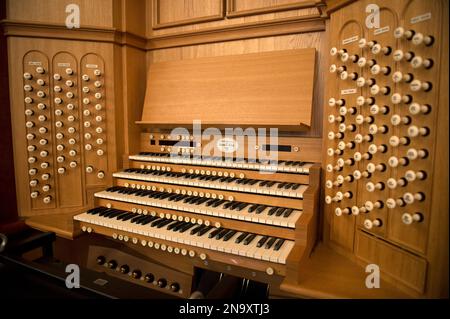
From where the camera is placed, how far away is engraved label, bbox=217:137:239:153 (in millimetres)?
2443

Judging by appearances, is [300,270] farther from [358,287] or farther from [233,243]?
[233,243]

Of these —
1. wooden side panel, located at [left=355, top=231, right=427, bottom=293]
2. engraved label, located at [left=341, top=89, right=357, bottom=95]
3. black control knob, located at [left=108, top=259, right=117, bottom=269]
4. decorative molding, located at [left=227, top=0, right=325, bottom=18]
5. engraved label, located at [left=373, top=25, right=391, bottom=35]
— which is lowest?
black control knob, located at [left=108, top=259, right=117, bottom=269]

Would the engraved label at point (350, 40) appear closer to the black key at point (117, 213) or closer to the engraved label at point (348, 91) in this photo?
the engraved label at point (348, 91)

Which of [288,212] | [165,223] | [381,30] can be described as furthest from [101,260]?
[381,30]

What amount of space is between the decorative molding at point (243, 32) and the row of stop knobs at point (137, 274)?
2.23 metres

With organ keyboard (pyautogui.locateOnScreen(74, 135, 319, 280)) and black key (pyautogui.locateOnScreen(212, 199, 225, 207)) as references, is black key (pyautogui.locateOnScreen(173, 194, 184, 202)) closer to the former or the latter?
organ keyboard (pyautogui.locateOnScreen(74, 135, 319, 280))

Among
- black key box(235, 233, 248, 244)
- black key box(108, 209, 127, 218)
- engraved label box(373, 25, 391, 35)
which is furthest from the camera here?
black key box(108, 209, 127, 218)

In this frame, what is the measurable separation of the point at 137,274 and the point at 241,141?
1.47 meters

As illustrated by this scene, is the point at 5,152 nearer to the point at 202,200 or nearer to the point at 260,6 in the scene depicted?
the point at 202,200

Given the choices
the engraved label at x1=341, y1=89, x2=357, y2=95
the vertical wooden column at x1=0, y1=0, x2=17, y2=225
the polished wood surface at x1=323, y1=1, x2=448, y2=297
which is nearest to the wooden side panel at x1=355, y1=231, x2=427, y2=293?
the polished wood surface at x1=323, y1=1, x2=448, y2=297

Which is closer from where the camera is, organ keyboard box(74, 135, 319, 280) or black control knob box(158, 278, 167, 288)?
organ keyboard box(74, 135, 319, 280)

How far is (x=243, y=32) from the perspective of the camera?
8.31 feet

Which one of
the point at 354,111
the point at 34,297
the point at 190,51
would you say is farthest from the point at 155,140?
the point at 354,111

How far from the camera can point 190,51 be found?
2.82 metres
